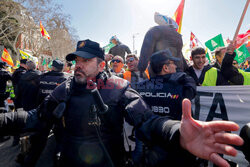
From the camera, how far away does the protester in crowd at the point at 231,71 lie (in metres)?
2.38

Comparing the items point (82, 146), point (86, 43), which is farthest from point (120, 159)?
point (86, 43)

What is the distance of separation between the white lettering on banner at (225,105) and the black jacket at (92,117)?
54.1 inches

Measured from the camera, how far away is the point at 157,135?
1.21 m

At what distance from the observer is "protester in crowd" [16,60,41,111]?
4.15 m

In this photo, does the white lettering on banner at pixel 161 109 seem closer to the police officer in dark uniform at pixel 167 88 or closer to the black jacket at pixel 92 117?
the police officer in dark uniform at pixel 167 88

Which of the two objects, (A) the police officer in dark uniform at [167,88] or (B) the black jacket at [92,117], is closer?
(B) the black jacket at [92,117]

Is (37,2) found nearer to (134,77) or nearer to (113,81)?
(134,77)

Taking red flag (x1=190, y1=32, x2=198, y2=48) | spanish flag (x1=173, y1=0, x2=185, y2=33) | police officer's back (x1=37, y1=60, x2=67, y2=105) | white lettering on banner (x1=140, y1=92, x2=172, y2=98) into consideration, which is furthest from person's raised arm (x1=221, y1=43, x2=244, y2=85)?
red flag (x1=190, y1=32, x2=198, y2=48)

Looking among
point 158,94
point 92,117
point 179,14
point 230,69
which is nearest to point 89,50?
point 92,117

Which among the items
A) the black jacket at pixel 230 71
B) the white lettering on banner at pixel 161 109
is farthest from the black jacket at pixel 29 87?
the black jacket at pixel 230 71

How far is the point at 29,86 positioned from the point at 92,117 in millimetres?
3508

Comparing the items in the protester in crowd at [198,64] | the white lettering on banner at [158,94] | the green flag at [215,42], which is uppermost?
the green flag at [215,42]

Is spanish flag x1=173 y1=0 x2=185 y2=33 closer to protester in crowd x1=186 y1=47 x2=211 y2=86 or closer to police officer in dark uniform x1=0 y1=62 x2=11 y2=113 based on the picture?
protester in crowd x1=186 y1=47 x2=211 y2=86

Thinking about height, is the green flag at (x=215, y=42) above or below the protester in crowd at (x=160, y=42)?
above
